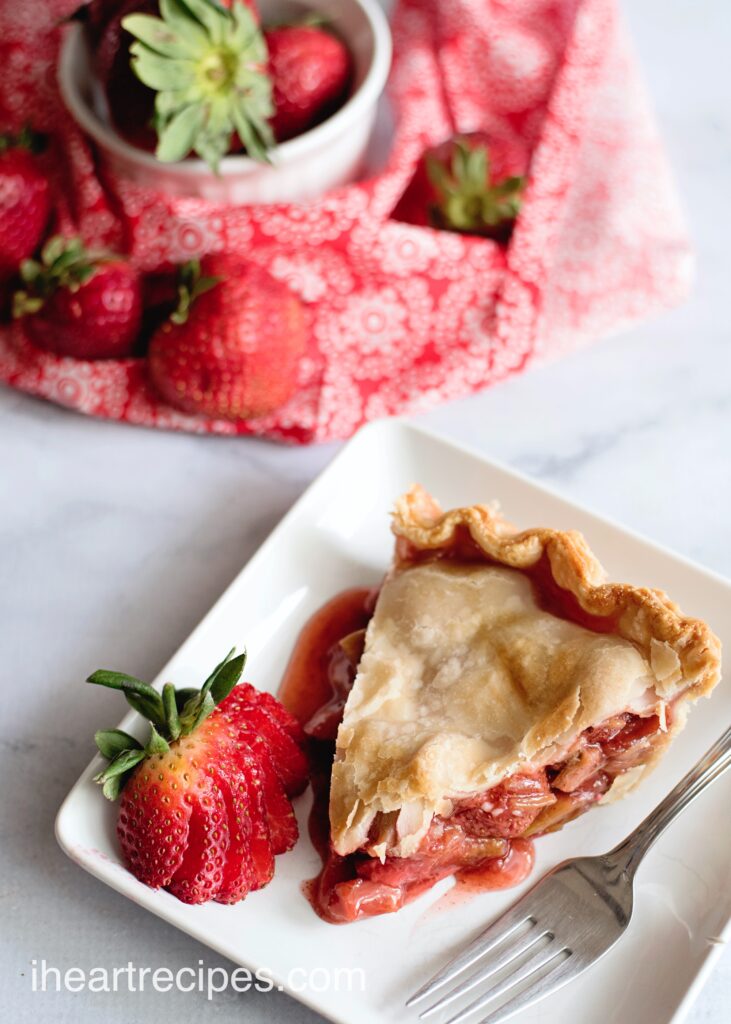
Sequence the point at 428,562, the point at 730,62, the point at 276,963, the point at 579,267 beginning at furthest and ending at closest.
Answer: the point at 730,62
the point at 579,267
the point at 428,562
the point at 276,963

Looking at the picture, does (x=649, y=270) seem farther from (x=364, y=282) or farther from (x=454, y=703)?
(x=454, y=703)

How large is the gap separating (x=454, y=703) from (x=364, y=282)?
1315mm

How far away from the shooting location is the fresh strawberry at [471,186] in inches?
124

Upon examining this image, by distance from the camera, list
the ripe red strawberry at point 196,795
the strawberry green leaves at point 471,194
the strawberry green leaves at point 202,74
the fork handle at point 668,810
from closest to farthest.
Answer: the ripe red strawberry at point 196,795
the fork handle at point 668,810
the strawberry green leaves at point 202,74
the strawberry green leaves at point 471,194

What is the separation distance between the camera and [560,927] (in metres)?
2.16

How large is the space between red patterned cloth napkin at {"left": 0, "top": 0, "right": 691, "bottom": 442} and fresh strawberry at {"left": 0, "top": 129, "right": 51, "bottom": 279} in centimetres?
10

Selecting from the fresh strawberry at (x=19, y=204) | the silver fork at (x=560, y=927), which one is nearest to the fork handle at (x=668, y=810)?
the silver fork at (x=560, y=927)

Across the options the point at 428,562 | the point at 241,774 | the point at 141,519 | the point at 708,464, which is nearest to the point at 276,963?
the point at 241,774

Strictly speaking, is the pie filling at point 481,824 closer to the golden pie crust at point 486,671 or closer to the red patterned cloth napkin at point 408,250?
the golden pie crust at point 486,671

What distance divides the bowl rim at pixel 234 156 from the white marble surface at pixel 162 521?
677 mm

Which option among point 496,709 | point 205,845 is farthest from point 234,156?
point 205,845

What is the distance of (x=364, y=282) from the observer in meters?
3.09

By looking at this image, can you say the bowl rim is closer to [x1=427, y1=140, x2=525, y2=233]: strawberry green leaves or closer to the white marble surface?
[x1=427, y1=140, x2=525, y2=233]: strawberry green leaves

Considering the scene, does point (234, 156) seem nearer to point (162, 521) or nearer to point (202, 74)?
point (202, 74)
